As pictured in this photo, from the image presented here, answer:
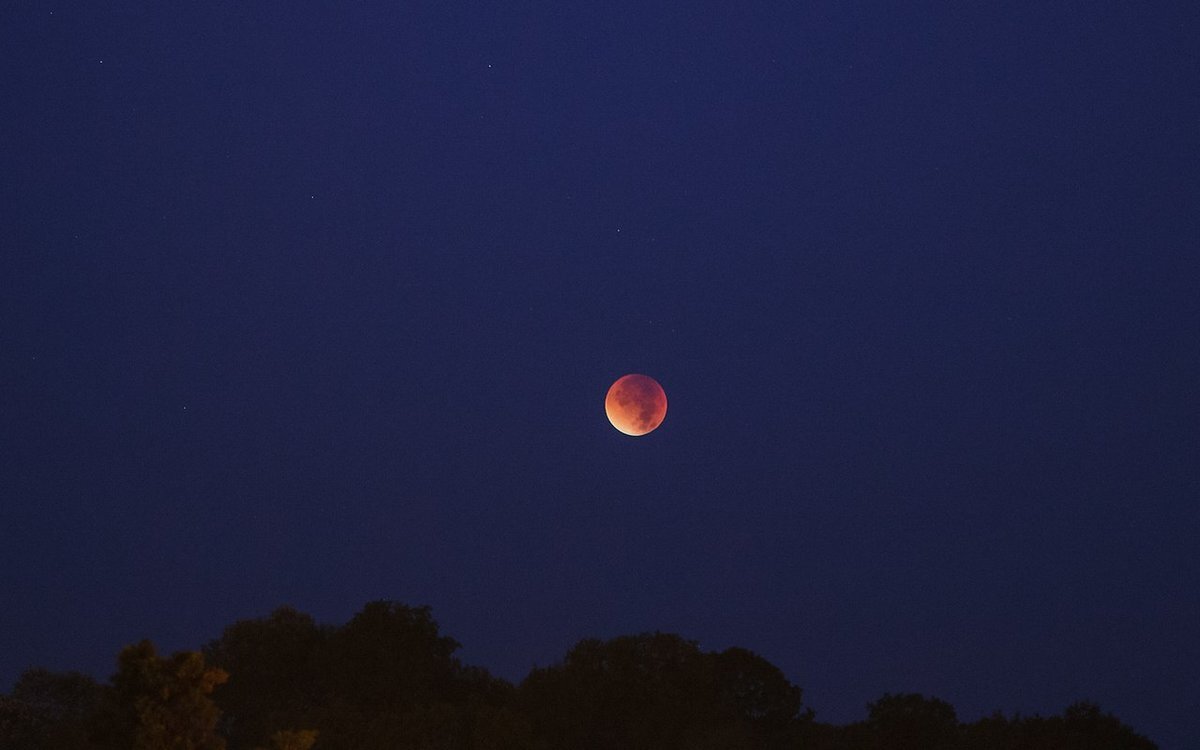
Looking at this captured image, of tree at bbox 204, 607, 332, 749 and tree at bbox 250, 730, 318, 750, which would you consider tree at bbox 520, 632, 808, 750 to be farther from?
tree at bbox 250, 730, 318, 750

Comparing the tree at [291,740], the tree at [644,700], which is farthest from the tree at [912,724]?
the tree at [291,740]

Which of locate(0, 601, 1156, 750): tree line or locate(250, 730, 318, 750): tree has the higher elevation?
locate(0, 601, 1156, 750): tree line

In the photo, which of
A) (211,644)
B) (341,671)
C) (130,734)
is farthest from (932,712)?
(130,734)

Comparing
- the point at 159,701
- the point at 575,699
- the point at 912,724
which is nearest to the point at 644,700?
the point at 575,699

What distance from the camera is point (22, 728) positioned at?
111ft

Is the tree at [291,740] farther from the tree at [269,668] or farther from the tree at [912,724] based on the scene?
the tree at [912,724]

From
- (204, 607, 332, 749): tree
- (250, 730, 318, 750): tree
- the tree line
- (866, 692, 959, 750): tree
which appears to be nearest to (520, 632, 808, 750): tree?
the tree line

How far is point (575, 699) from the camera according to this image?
40.2 m

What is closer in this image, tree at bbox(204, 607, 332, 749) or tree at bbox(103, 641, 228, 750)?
tree at bbox(103, 641, 228, 750)

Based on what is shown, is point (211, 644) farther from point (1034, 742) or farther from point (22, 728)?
point (1034, 742)

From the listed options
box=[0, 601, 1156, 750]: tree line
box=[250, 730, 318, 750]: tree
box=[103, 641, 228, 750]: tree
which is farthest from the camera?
box=[0, 601, 1156, 750]: tree line

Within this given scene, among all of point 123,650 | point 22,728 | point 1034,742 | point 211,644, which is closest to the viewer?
point 123,650

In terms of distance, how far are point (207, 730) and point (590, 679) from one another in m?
23.0

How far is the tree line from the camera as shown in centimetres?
3903
